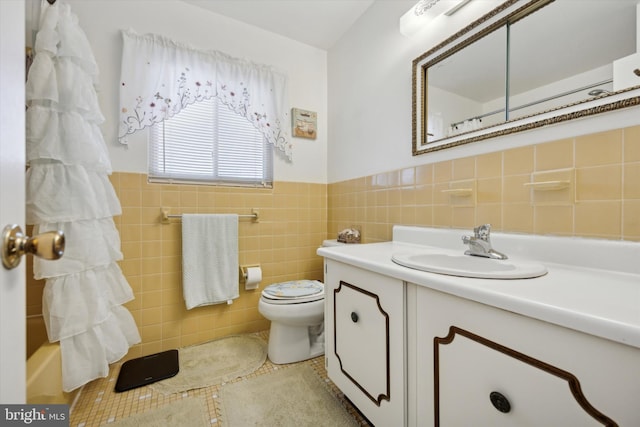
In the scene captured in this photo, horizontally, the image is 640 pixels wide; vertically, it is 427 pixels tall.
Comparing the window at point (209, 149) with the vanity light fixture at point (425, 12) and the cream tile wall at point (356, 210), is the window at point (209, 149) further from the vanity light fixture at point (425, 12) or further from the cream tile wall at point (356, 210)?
the vanity light fixture at point (425, 12)

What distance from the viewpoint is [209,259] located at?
1782 mm

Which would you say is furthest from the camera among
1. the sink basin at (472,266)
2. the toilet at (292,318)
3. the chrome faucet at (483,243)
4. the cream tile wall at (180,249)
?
the cream tile wall at (180,249)

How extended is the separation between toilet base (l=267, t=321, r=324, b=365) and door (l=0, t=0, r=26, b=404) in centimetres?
124

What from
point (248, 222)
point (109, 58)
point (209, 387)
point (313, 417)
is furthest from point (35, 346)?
point (109, 58)

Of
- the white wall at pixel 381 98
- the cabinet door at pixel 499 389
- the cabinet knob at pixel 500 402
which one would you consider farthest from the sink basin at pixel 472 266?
the white wall at pixel 381 98

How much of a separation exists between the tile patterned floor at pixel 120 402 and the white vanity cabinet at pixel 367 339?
24 centimetres

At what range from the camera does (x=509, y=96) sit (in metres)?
1.06

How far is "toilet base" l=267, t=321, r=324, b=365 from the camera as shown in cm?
157

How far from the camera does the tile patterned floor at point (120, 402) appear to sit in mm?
1158

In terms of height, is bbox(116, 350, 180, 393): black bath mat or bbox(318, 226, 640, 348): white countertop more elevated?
bbox(318, 226, 640, 348): white countertop

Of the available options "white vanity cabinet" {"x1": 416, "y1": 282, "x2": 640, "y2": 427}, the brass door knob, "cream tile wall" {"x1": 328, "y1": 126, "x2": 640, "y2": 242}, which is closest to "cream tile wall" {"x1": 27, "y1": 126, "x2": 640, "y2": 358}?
"cream tile wall" {"x1": 328, "y1": 126, "x2": 640, "y2": 242}

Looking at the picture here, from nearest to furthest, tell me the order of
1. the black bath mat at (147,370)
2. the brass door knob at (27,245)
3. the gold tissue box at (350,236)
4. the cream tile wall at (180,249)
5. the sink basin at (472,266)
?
the brass door knob at (27,245) < the sink basin at (472,266) < the black bath mat at (147,370) < the cream tile wall at (180,249) < the gold tissue box at (350,236)

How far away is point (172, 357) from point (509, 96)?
2245mm

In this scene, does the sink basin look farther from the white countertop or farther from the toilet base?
the toilet base
